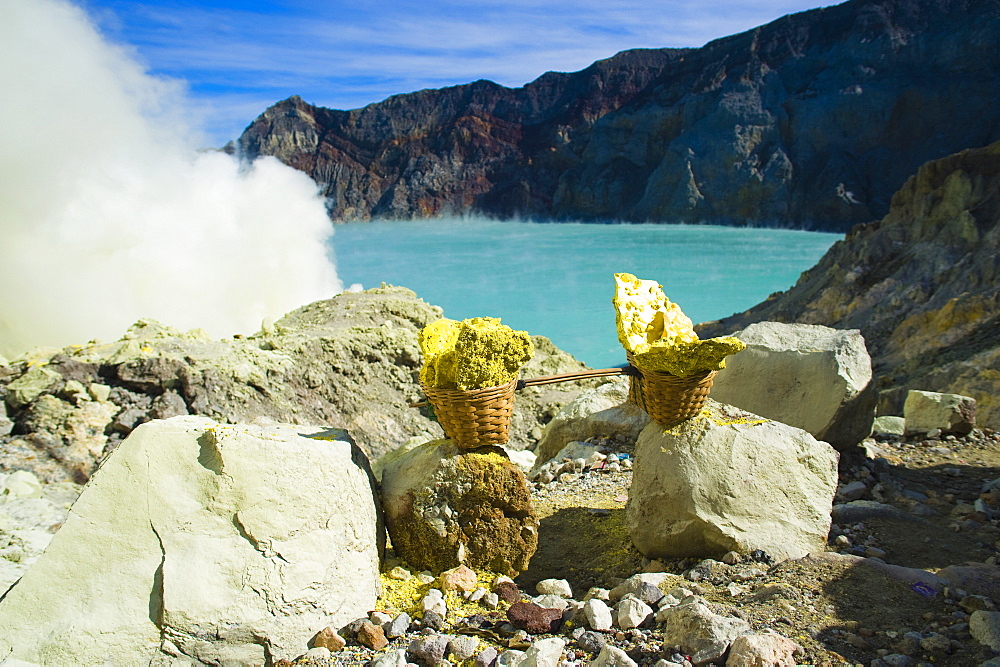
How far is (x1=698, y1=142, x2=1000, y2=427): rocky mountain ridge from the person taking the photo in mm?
6035

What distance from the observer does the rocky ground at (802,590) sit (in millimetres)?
1943

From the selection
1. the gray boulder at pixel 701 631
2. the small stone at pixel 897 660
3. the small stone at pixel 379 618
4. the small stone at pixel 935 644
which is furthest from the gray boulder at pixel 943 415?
the small stone at pixel 379 618

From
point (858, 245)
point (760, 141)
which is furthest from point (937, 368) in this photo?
point (760, 141)

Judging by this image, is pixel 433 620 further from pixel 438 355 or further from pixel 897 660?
pixel 897 660

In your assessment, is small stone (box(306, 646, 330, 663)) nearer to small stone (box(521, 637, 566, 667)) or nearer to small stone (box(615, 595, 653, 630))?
small stone (box(521, 637, 566, 667))

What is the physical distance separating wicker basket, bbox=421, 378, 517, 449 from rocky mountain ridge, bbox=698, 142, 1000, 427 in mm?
3890

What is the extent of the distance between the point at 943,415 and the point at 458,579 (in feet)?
11.2

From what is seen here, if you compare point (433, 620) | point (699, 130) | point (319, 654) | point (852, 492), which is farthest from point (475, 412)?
point (699, 130)

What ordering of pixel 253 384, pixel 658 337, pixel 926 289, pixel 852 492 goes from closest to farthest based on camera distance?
pixel 658 337
pixel 852 492
pixel 253 384
pixel 926 289

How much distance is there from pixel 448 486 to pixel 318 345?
12.1 ft

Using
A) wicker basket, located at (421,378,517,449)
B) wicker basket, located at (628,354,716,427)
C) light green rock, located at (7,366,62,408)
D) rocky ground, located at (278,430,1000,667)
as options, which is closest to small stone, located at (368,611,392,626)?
rocky ground, located at (278,430,1000,667)

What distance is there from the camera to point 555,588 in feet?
7.91

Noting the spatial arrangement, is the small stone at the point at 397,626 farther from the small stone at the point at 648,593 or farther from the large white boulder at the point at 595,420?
the large white boulder at the point at 595,420

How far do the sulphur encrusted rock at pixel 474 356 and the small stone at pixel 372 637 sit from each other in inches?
31.0
